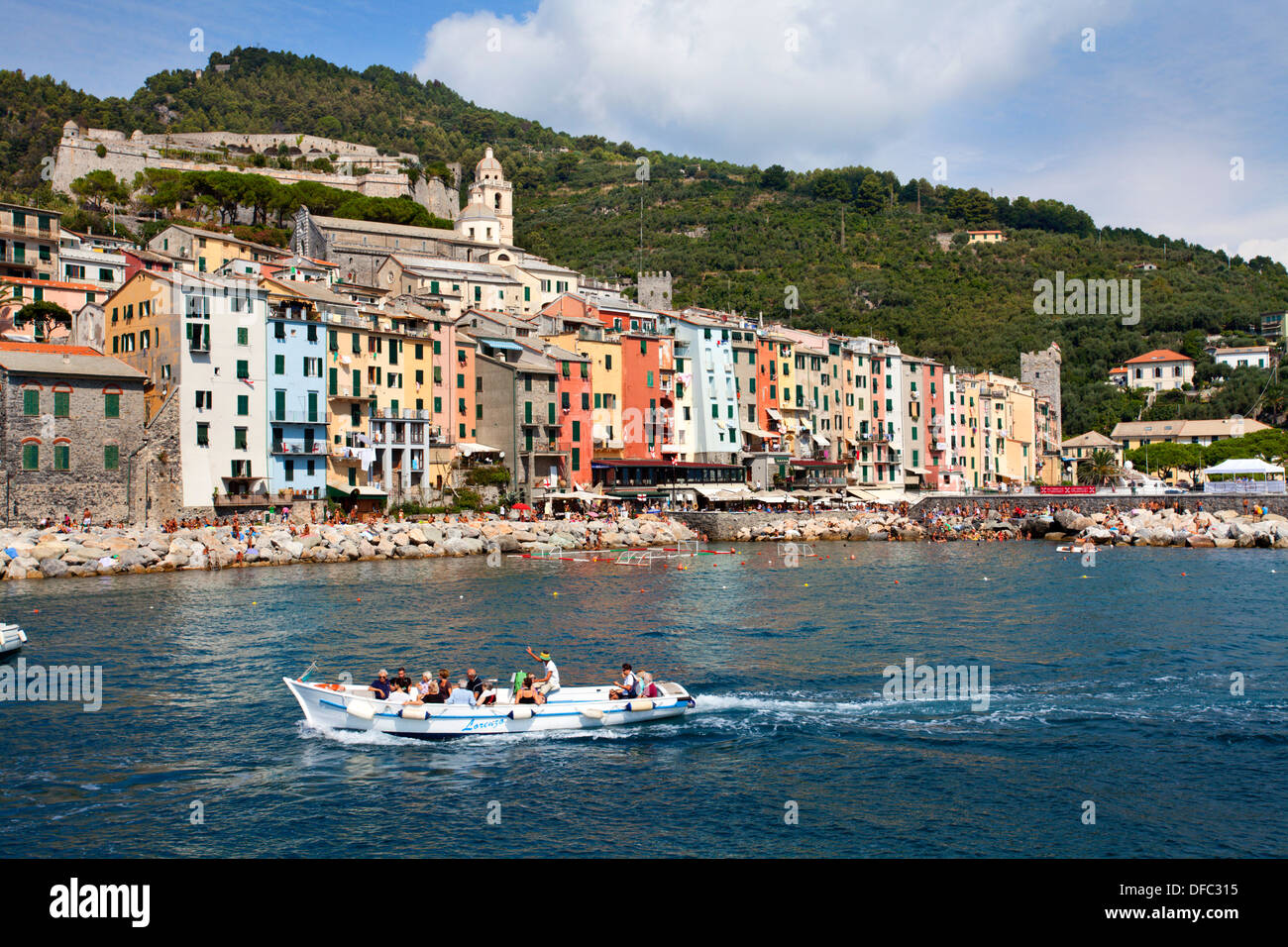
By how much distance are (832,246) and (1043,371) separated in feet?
150

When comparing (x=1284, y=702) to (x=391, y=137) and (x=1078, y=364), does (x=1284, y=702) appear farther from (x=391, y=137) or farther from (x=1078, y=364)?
(x=391, y=137)

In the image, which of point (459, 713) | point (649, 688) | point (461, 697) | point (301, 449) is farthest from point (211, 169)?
point (649, 688)

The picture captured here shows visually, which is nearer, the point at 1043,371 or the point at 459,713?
the point at 459,713

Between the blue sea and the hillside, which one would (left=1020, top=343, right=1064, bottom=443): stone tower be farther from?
the blue sea

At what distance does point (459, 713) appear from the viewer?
2222 cm

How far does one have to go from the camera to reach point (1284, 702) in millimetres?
24812

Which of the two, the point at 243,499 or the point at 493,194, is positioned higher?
the point at 493,194

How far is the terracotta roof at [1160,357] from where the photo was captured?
425 feet

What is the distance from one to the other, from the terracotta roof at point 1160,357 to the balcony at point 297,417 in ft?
356

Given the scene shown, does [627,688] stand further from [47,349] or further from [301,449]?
[47,349]

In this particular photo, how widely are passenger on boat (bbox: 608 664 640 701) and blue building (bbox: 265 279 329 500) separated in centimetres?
4237

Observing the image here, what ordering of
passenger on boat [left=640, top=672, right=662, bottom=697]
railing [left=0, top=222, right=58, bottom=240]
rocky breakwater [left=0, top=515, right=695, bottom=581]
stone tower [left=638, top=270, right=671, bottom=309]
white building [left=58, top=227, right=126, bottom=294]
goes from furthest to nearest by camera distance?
stone tower [left=638, top=270, right=671, bottom=309], white building [left=58, top=227, right=126, bottom=294], railing [left=0, top=222, right=58, bottom=240], rocky breakwater [left=0, top=515, right=695, bottom=581], passenger on boat [left=640, top=672, right=662, bottom=697]

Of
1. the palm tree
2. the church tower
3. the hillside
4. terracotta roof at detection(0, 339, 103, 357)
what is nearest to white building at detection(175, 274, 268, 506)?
terracotta roof at detection(0, 339, 103, 357)

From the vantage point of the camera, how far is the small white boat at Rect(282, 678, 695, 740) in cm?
2212
